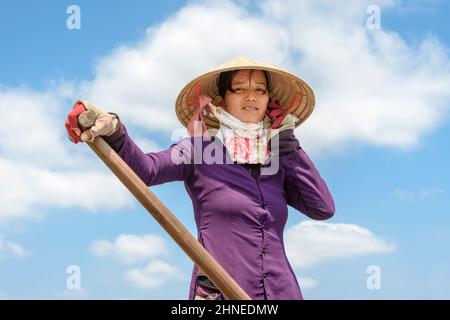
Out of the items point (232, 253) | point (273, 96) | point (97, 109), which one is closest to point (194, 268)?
point (232, 253)

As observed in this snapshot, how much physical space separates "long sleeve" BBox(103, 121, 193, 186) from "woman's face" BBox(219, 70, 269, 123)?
38 centimetres

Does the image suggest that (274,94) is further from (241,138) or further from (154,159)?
(154,159)

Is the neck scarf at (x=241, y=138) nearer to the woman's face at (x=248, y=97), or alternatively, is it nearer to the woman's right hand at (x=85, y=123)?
the woman's face at (x=248, y=97)

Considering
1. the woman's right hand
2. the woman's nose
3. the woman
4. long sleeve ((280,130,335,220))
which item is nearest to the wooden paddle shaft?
the woman's right hand

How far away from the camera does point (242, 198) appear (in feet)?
12.2

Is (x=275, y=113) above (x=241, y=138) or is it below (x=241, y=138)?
above

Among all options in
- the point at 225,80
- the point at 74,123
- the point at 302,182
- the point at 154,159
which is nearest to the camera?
the point at 74,123

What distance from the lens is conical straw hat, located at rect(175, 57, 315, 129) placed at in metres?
4.12

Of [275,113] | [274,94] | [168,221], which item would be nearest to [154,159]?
[168,221]

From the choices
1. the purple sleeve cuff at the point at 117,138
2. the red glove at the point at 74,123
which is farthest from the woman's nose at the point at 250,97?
the red glove at the point at 74,123

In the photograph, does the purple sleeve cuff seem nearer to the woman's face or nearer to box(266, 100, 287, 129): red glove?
the woman's face

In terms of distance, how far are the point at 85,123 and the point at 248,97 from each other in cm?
124

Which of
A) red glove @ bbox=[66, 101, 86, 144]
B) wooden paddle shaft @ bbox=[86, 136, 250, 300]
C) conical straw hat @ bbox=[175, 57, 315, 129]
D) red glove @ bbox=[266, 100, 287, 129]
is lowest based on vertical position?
wooden paddle shaft @ bbox=[86, 136, 250, 300]
